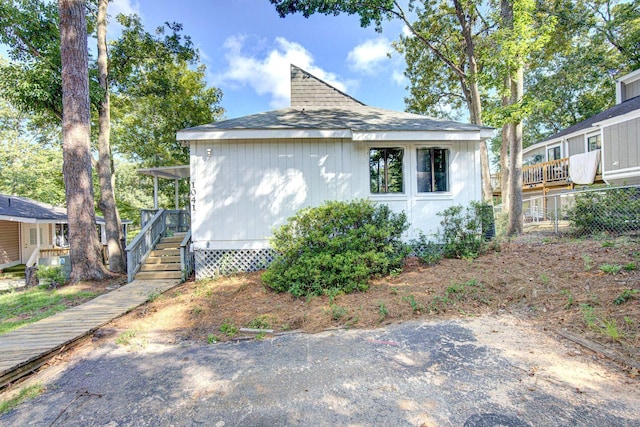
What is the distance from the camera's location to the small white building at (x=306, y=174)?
22.9ft

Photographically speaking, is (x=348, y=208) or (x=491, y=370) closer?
(x=491, y=370)

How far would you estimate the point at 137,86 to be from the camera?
40.0ft

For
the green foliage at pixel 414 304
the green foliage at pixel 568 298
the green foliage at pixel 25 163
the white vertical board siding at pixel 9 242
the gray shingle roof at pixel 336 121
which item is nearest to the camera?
the green foliage at pixel 568 298

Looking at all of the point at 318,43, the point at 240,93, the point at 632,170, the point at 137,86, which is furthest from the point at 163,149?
the point at 632,170

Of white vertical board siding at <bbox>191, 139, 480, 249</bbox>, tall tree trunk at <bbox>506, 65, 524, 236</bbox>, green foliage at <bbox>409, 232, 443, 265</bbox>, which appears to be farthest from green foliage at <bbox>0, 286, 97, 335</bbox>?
tall tree trunk at <bbox>506, 65, 524, 236</bbox>

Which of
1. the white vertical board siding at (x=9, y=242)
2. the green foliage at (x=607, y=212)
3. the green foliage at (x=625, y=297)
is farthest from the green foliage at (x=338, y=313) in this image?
the white vertical board siding at (x=9, y=242)

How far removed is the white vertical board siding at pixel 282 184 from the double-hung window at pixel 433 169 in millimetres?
142

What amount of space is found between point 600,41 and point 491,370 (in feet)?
80.7

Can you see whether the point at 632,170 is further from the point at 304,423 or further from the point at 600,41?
the point at 304,423

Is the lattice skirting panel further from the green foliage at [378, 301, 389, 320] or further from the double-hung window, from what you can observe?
the double-hung window

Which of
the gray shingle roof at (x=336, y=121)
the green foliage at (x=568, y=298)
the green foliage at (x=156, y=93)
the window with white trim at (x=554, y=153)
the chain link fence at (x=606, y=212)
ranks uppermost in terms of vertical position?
the green foliage at (x=156, y=93)

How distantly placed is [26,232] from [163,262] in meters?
15.5

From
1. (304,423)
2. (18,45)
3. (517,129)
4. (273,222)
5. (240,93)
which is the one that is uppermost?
(240,93)

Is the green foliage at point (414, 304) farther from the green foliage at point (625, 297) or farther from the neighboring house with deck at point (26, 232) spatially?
the neighboring house with deck at point (26, 232)
